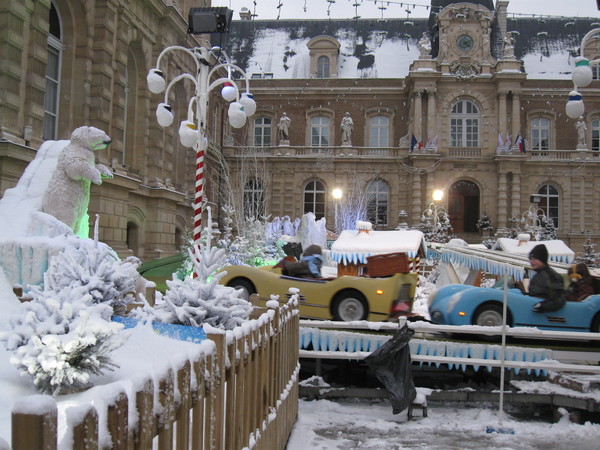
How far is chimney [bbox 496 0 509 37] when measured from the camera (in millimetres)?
40719

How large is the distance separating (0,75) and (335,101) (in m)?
28.7

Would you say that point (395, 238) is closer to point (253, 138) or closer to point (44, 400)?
point (44, 400)

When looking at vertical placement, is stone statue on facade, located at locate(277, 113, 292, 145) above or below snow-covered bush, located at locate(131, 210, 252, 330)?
above

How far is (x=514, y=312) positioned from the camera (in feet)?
28.6

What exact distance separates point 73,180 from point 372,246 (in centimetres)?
621

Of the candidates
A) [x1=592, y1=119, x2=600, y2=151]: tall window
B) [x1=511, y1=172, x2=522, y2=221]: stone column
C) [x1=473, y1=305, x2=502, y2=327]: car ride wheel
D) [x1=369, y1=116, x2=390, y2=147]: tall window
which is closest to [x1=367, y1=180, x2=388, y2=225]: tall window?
[x1=369, y1=116, x2=390, y2=147]: tall window

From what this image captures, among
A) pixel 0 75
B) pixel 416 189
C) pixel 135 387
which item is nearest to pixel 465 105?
pixel 416 189

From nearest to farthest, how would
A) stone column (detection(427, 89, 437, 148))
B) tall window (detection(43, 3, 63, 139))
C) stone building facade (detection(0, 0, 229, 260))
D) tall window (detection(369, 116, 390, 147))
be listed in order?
stone building facade (detection(0, 0, 229, 260)) → tall window (detection(43, 3, 63, 139)) → stone column (detection(427, 89, 437, 148)) → tall window (detection(369, 116, 390, 147))

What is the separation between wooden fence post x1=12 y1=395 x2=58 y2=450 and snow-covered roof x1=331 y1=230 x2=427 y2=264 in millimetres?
10643

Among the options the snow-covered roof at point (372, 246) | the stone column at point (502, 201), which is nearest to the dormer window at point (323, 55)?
the stone column at point (502, 201)

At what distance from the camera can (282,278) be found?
384 inches

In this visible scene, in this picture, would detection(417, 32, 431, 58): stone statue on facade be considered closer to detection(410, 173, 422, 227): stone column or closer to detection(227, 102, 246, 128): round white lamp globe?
detection(410, 173, 422, 227): stone column

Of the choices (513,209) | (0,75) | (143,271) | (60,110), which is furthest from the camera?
(513,209)

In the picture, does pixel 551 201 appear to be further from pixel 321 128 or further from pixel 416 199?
pixel 321 128
